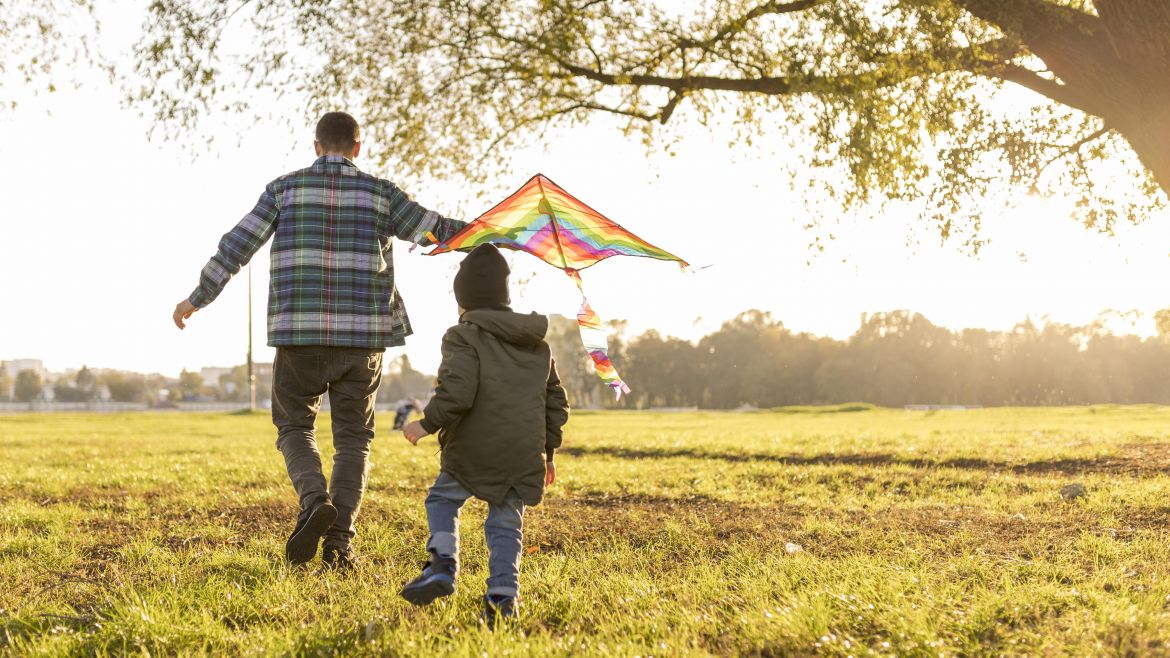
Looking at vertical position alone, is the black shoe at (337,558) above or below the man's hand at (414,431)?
below

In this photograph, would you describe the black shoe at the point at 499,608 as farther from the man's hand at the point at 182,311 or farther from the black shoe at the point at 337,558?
the man's hand at the point at 182,311

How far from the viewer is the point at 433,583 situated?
364cm

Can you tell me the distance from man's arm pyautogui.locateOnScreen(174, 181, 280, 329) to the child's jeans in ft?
6.14

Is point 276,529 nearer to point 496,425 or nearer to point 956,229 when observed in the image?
point 496,425

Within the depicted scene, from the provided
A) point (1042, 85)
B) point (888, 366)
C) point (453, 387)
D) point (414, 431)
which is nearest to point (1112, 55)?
point (1042, 85)

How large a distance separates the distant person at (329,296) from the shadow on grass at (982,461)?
25.5ft

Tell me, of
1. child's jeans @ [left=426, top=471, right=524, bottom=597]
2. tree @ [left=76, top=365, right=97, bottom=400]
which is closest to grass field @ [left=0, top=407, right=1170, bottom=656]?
child's jeans @ [left=426, top=471, right=524, bottom=597]

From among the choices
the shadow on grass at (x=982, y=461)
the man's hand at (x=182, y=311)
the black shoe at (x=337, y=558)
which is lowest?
A: the shadow on grass at (x=982, y=461)

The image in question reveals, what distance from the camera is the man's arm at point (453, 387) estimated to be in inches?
144

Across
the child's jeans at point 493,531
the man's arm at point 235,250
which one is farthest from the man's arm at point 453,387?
the man's arm at point 235,250

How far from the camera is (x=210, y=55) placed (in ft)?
33.6

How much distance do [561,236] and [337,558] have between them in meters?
2.22

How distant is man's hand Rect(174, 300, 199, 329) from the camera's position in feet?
15.4

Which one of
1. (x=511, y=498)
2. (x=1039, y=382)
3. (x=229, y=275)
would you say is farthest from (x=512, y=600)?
(x=1039, y=382)
